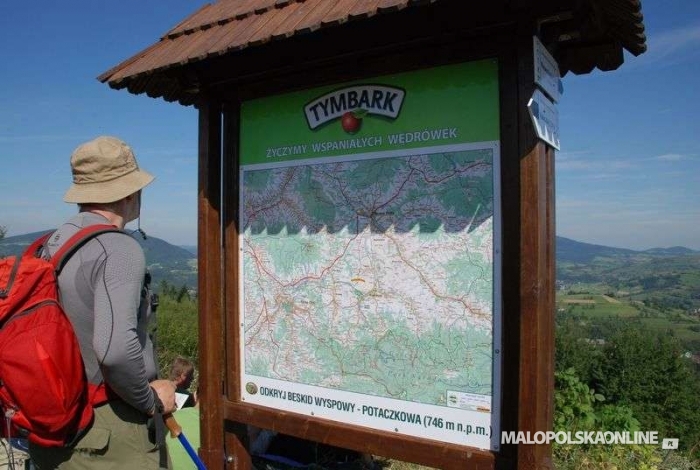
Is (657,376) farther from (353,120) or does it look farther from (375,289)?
(353,120)

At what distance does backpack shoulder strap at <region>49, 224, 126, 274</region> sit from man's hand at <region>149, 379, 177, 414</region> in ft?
1.97

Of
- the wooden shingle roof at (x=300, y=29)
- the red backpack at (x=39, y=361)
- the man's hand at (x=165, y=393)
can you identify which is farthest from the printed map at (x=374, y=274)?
the red backpack at (x=39, y=361)

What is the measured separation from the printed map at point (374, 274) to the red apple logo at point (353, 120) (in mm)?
182

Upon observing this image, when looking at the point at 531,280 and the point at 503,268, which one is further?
the point at 503,268

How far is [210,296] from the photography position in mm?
3322

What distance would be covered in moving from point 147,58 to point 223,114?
536 millimetres

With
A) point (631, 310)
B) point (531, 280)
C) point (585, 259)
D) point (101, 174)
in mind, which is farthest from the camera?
point (585, 259)

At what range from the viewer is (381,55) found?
9.12 ft

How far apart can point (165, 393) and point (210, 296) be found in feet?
3.77

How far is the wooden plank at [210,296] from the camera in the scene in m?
3.30

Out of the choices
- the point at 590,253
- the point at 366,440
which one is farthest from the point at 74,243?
the point at 590,253

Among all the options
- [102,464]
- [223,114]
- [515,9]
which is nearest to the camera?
[102,464]

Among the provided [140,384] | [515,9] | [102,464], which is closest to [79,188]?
[140,384]

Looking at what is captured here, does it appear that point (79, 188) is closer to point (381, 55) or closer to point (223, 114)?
point (223, 114)
